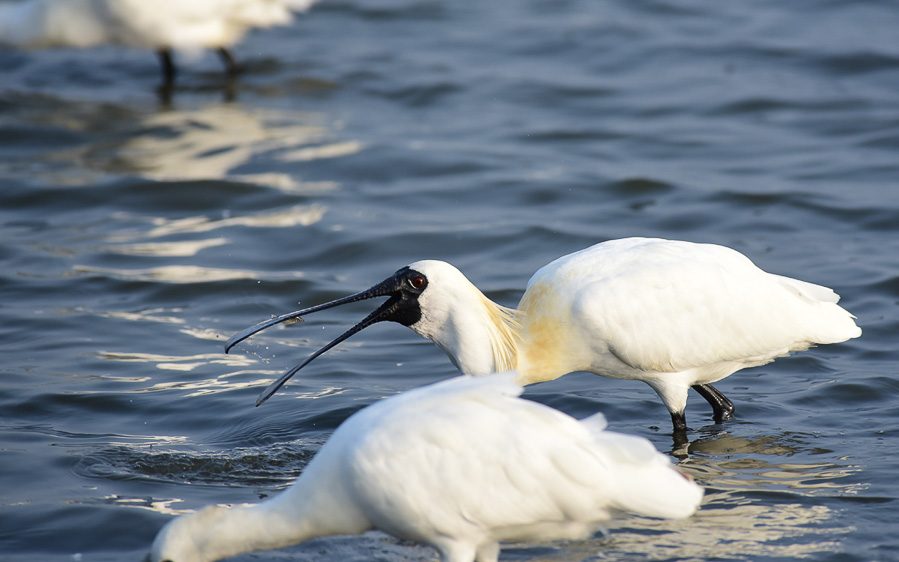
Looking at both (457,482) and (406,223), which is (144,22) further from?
(457,482)

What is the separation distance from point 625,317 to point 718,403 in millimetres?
1120

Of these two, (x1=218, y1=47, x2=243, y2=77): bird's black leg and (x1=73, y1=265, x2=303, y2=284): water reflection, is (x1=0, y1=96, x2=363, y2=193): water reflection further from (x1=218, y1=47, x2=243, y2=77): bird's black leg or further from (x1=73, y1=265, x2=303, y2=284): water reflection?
(x1=73, y1=265, x2=303, y2=284): water reflection

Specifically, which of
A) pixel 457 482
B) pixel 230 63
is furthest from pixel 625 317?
pixel 230 63

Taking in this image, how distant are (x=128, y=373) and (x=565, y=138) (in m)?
7.19

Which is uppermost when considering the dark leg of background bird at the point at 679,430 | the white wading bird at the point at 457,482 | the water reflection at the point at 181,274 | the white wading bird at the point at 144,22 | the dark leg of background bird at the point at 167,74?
the white wading bird at the point at 144,22

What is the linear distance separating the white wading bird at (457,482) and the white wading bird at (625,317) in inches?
60.5

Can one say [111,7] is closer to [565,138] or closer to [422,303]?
[565,138]

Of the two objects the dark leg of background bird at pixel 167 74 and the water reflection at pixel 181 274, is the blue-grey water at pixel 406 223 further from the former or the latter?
the dark leg of background bird at pixel 167 74

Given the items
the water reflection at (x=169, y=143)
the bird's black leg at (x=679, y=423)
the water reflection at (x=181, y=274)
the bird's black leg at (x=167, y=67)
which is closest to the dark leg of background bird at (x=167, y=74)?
the bird's black leg at (x=167, y=67)

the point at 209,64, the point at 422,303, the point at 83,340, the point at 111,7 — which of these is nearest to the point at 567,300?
the point at 422,303

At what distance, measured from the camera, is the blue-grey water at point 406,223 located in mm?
6867

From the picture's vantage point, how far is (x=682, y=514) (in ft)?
17.1

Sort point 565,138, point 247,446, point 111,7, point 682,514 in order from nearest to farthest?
point 682,514 < point 247,446 < point 565,138 < point 111,7

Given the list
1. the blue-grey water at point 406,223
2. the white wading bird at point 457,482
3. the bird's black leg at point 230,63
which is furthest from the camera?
the bird's black leg at point 230,63
